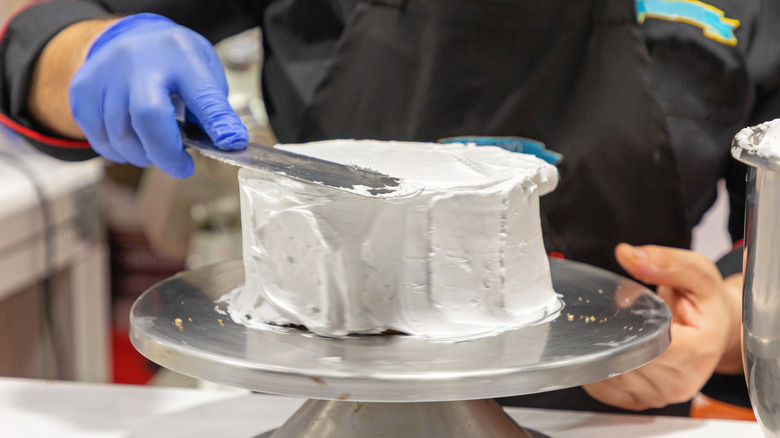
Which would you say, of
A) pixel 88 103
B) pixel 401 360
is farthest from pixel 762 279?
pixel 88 103

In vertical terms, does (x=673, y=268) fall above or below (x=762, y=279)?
below

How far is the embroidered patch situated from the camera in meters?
0.88

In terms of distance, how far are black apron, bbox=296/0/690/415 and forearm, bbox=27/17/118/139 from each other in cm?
26

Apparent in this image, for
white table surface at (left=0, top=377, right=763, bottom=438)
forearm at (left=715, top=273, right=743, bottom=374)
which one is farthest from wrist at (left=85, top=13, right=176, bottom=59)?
forearm at (left=715, top=273, right=743, bottom=374)

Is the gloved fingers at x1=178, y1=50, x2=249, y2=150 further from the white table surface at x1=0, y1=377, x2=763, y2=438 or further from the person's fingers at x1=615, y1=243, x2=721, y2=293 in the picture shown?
the person's fingers at x1=615, y1=243, x2=721, y2=293

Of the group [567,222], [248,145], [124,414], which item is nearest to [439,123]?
[567,222]

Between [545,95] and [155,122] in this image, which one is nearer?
[155,122]

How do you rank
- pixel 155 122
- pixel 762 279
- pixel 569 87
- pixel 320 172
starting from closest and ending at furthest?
1. pixel 762 279
2. pixel 320 172
3. pixel 155 122
4. pixel 569 87

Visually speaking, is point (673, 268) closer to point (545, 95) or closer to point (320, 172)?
point (545, 95)

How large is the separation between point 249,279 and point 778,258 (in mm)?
388

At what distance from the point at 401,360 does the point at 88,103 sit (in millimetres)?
424

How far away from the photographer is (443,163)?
63 centimetres

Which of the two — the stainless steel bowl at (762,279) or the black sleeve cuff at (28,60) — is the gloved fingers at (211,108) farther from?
the stainless steel bowl at (762,279)

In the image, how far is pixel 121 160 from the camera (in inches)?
30.7
